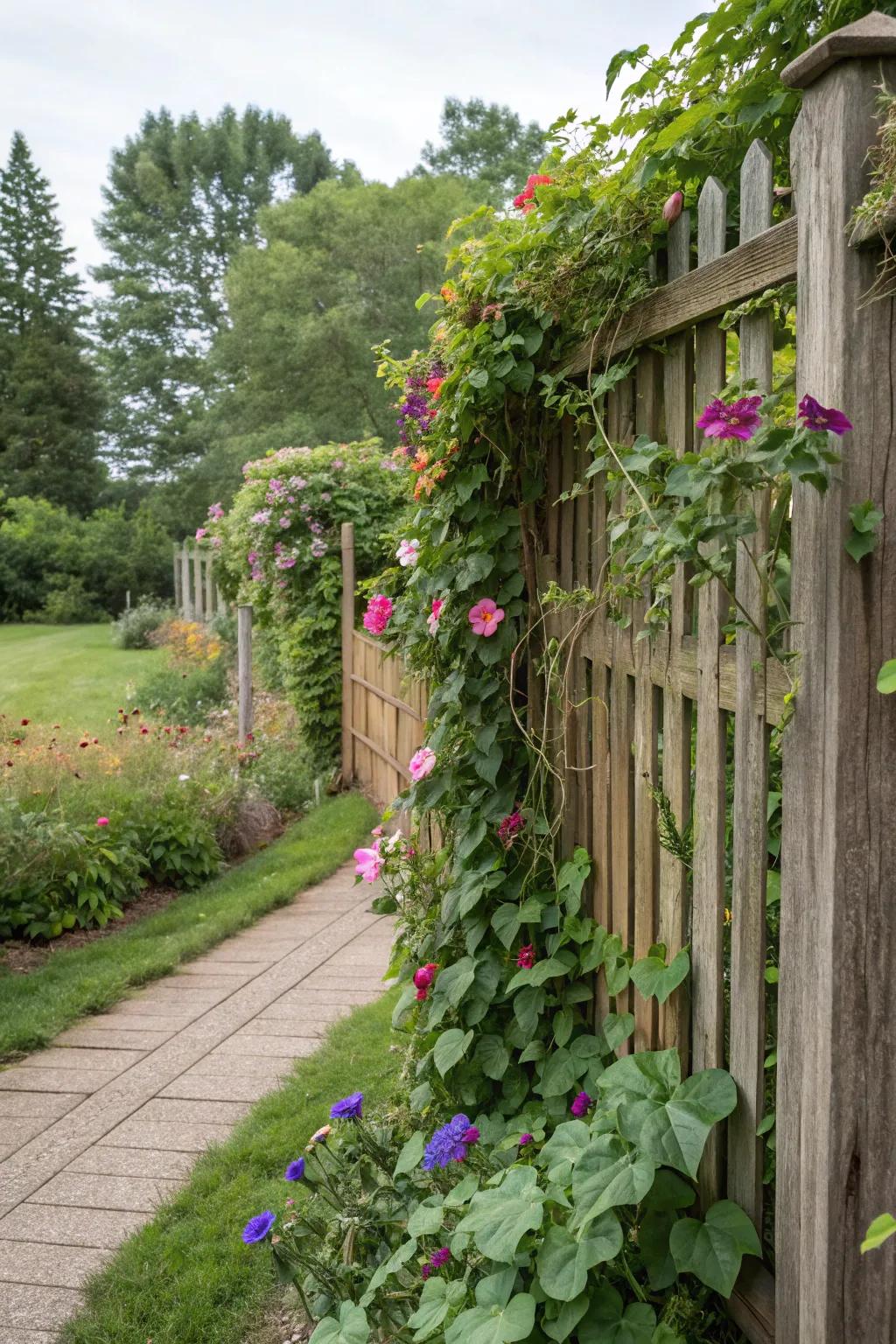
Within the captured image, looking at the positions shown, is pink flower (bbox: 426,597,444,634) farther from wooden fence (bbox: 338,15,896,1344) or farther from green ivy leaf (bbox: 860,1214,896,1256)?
green ivy leaf (bbox: 860,1214,896,1256)

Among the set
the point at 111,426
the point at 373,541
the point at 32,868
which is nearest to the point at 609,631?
the point at 32,868

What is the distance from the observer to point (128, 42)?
69.5 feet

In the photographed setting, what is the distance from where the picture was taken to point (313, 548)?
29.5 ft

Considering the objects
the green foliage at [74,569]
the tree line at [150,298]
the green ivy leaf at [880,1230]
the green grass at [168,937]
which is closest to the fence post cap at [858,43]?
the green ivy leaf at [880,1230]

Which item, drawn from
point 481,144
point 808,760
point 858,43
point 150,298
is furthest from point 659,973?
point 150,298

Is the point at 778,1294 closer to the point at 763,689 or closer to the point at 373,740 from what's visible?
the point at 763,689

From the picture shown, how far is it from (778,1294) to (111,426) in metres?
34.6

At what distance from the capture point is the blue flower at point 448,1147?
195 centimetres

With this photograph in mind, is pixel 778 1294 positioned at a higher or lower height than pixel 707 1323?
higher

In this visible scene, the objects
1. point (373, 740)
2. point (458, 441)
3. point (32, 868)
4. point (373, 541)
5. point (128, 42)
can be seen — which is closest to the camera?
point (458, 441)

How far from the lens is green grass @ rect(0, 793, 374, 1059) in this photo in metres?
4.40

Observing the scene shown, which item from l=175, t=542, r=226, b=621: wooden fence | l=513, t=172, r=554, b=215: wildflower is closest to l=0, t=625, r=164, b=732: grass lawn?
l=175, t=542, r=226, b=621: wooden fence

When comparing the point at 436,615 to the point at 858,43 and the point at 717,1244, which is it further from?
the point at 858,43

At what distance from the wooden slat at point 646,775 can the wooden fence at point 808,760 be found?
Result: 0.18 ft
